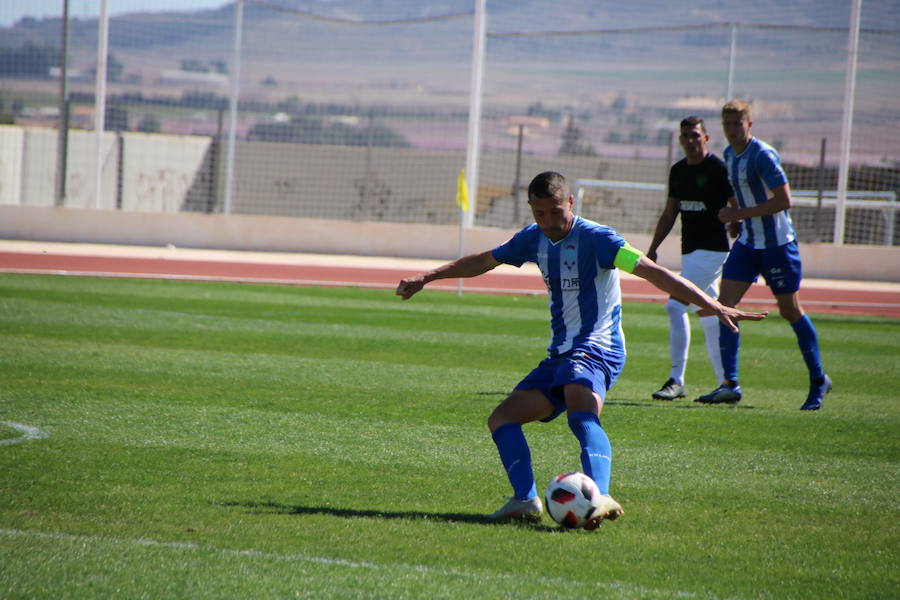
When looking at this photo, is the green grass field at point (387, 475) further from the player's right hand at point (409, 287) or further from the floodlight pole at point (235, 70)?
the floodlight pole at point (235, 70)

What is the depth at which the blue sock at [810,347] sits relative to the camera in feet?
Answer: 27.3

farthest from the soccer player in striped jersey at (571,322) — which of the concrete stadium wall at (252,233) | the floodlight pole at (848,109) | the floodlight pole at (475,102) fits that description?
the floodlight pole at (848,109)

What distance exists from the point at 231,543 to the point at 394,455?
1.89m

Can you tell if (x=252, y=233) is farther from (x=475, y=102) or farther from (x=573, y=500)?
(x=573, y=500)

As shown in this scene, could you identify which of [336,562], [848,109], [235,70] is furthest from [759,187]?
[235,70]

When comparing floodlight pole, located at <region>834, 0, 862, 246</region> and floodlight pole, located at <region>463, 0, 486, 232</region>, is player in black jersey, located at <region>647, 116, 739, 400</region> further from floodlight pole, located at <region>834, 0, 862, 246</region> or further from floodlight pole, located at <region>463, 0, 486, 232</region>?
floodlight pole, located at <region>834, 0, 862, 246</region>

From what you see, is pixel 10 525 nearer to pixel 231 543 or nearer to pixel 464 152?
pixel 231 543

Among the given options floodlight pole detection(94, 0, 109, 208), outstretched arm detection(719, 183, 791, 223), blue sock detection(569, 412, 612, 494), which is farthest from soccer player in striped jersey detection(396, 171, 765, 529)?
floodlight pole detection(94, 0, 109, 208)

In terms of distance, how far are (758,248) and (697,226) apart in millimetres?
658

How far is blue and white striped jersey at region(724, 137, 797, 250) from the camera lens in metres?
8.34

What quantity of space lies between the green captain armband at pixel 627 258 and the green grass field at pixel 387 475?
117cm

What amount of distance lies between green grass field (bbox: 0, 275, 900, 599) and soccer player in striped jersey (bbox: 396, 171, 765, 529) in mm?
321

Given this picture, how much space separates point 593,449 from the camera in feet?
16.6

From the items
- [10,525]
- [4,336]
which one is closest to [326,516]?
[10,525]
